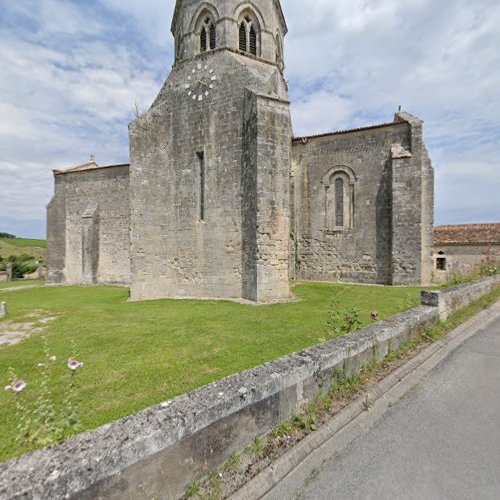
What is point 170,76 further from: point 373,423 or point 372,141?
point 373,423

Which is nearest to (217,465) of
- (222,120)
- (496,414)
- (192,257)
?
(496,414)

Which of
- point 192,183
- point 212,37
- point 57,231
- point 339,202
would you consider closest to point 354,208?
point 339,202

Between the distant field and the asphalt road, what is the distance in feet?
146

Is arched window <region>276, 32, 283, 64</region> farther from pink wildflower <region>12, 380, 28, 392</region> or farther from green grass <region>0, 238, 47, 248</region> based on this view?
green grass <region>0, 238, 47, 248</region>

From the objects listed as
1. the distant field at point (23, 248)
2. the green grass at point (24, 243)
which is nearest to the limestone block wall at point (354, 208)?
the distant field at point (23, 248)

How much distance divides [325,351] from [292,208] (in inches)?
462

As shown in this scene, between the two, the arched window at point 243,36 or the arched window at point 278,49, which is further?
the arched window at point 278,49

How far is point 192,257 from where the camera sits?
10.1m

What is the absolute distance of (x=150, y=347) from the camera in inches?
186

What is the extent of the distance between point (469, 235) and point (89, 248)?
24.8m

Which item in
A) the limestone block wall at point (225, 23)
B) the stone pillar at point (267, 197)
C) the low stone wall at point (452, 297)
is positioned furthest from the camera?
the limestone block wall at point (225, 23)

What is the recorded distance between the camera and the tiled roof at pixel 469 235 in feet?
57.8

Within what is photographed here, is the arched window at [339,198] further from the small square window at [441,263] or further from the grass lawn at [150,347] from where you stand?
the small square window at [441,263]

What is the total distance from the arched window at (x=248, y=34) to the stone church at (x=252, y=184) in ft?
0.17
